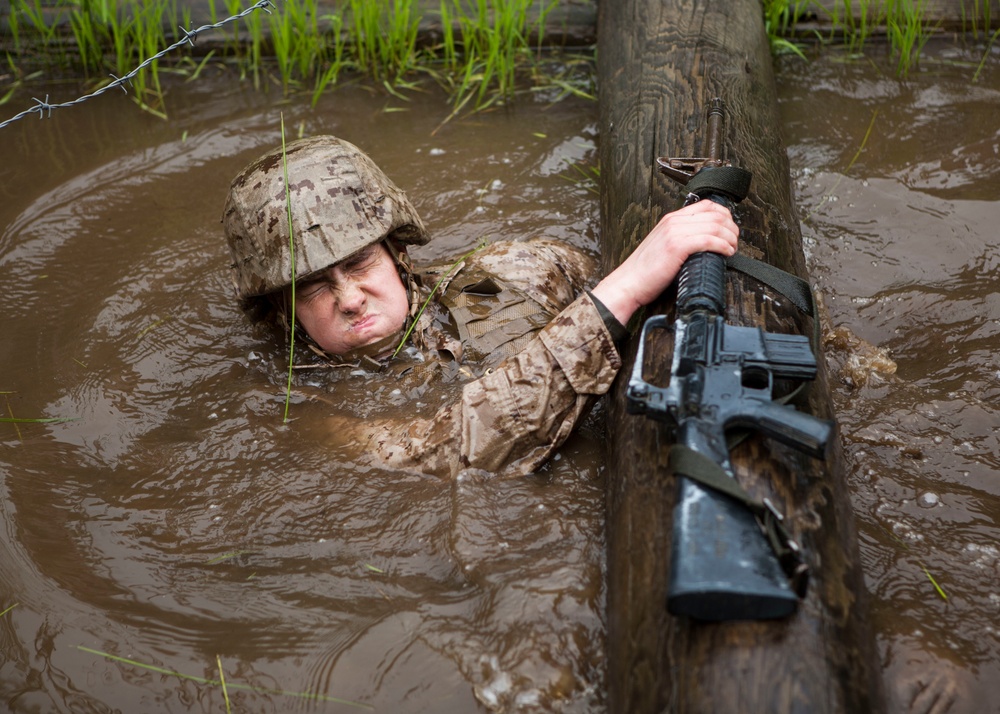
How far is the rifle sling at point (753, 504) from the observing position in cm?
180

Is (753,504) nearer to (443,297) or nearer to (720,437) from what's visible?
(720,437)

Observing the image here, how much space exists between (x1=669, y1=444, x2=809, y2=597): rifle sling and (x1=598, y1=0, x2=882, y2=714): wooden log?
3.5 inches

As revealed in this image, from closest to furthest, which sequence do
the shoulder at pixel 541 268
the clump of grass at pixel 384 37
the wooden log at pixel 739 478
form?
the wooden log at pixel 739 478 < the shoulder at pixel 541 268 < the clump of grass at pixel 384 37

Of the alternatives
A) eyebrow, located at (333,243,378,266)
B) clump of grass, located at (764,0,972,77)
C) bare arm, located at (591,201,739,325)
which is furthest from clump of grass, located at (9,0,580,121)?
bare arm, located at (591,201,739,325)

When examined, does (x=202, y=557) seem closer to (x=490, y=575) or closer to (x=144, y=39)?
(x=490, y=575)

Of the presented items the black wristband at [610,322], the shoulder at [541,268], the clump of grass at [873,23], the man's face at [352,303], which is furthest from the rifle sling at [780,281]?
the clump of grass at [873,23]

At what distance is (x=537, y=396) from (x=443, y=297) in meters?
0.90

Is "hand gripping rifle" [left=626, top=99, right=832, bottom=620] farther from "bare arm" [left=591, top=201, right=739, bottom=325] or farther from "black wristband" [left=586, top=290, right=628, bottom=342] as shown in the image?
"black wristband" [left=586, top=290, right=628, bottom=342]

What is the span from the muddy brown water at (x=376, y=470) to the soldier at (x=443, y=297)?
0.16 meters

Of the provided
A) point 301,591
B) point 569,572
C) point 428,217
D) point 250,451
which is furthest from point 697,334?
point 428,217

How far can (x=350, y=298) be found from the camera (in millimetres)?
3354

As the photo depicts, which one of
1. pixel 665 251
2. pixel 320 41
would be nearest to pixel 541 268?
pixel 665 251

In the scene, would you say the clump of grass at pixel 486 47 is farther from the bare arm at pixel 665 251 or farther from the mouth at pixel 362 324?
the bare arm at pixel 665 251

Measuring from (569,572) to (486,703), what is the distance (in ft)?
1.46
